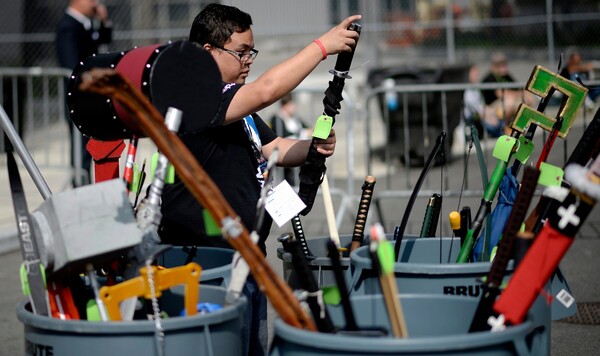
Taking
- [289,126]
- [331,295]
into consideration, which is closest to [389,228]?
[289,126]

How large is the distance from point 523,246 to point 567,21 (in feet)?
49.2

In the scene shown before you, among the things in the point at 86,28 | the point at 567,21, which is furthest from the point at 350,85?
the point at 86,28

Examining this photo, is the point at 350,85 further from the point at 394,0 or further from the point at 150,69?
the point at 150,69

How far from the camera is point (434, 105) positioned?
10.8 metres

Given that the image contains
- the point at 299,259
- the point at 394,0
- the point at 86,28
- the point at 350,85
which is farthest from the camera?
the point at 394,0

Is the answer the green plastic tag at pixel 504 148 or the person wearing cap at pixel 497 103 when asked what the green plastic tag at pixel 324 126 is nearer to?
the green plastic tag at pixel 504 148

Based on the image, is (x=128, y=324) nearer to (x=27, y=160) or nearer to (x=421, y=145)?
(x=27, y=160)

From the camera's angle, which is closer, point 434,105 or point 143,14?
point 434,105

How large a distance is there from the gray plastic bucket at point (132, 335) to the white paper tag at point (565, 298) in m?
1.17

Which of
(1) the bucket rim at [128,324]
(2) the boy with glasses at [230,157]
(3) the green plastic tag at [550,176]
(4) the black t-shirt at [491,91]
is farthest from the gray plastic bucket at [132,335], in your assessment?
(4) the black t-shirt at [491,91]

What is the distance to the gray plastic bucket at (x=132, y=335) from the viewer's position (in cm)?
245

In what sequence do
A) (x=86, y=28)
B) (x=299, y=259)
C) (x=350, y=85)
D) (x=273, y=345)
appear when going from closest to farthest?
1. (x=273, y=345)
2. (x=299, y=259)
3. (x=86, y=28)
4. (x=350, y=85)

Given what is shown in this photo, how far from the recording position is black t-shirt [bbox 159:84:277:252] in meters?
3.42

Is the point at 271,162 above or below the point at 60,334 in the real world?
above
